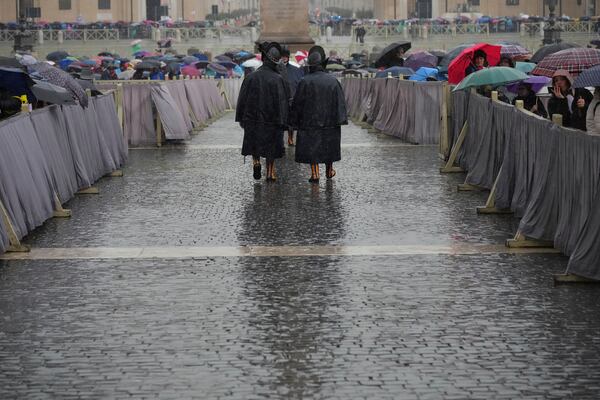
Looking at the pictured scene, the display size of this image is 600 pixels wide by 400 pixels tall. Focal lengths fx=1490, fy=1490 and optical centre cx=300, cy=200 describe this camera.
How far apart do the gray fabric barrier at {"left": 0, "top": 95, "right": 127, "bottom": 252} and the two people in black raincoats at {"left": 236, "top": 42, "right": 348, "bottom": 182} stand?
1.90 m

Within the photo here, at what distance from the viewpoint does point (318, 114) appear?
679 inches

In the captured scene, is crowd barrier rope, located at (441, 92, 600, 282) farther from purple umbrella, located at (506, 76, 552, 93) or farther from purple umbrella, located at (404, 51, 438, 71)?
purple umbrella, located at (404, 51, 438, 71)

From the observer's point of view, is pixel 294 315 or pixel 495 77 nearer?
pixel 294 315

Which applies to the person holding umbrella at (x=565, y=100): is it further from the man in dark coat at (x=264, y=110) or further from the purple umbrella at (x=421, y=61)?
the purple umbrella at (x=421, y=61)

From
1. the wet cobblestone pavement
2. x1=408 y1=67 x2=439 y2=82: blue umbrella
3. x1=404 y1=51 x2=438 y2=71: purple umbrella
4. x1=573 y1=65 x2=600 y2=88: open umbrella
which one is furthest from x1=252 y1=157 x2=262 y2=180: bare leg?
x1=404 y1=51 x2=438 y2=71: purple umbrella

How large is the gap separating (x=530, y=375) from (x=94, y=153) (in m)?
11.4

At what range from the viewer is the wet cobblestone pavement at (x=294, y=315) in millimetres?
7289

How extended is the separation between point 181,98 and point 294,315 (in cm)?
2081

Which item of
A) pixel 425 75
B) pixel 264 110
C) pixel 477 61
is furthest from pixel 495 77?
pixel 425 75

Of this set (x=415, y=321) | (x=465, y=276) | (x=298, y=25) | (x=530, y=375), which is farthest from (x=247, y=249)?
(x=298, y=25)

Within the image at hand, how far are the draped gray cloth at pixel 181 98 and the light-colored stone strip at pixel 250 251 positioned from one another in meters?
15.5

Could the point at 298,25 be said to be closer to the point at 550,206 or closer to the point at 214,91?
the point at 214,91

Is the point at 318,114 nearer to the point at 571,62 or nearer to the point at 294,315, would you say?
the point at 571,62

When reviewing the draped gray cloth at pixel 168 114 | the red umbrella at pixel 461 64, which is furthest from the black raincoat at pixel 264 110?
the draped gray cloth at pixel 168 114
